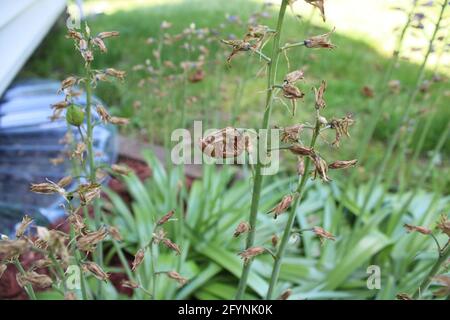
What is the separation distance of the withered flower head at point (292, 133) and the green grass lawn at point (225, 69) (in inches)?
86.3

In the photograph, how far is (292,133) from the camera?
1.09 meters

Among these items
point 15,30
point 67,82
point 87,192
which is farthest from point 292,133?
point 15,30

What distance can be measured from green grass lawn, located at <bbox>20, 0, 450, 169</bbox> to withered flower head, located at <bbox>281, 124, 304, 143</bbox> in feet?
7.19

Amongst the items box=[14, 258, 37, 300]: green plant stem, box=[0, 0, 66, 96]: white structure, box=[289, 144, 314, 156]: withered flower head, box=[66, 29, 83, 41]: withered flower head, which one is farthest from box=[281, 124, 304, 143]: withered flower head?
box=[0, 0, 66, 96]: white structure

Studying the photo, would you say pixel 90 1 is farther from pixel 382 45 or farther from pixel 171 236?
pixel 171 236

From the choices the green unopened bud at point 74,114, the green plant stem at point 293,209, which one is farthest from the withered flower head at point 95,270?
the green plant stem at point 293,209

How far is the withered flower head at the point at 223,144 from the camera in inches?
38.9

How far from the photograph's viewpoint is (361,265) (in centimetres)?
243

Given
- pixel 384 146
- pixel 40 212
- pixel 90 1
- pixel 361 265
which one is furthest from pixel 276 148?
pixel 90 1

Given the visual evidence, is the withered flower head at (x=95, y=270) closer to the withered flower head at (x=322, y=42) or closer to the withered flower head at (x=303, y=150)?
the withered flower head at (x=303, y=150)

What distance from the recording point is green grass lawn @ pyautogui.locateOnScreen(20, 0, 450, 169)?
4.06 m

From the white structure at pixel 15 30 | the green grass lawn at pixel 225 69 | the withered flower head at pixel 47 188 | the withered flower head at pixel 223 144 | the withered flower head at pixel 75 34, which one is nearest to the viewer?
the withered flower head at pixel 223 144

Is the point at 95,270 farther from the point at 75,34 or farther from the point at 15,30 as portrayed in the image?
the point at 15,30

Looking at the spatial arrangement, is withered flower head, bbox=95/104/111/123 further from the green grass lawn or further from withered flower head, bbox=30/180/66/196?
the green grass lawn
